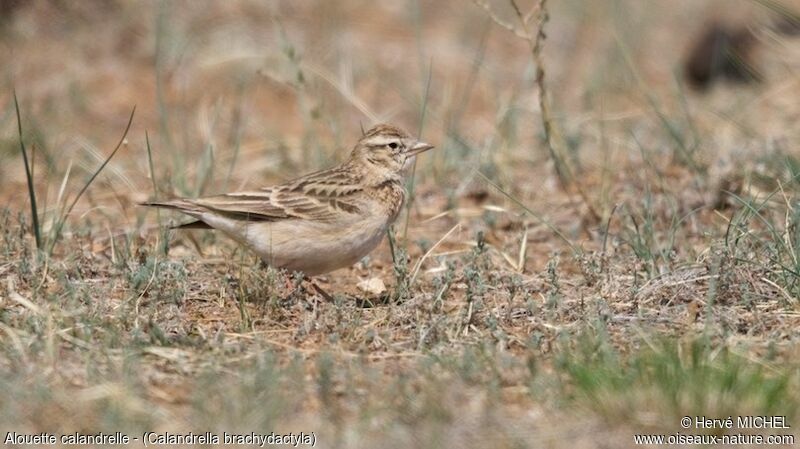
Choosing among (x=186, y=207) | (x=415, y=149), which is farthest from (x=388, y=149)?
(x=186, y=207)

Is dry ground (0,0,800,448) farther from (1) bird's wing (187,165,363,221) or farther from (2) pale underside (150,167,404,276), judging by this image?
(1) bird's wing (187,165,363,221)

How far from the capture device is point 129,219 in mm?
8414

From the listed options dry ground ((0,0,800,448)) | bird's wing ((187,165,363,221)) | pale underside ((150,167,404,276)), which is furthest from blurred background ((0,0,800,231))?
pale underside ((150,167,404,276))

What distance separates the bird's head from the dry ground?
27cm

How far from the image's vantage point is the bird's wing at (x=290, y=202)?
686 centimetres

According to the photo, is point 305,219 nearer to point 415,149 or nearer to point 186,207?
point 186,207

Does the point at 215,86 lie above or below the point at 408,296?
above

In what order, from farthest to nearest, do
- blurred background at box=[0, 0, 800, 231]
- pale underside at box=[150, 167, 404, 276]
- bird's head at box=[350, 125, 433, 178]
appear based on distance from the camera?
blurred background at box=[0, 0, 800, 231]
bird's head at box=[350, 125, 433, 178]
pale underside at box=[150, 167, 404, 276]

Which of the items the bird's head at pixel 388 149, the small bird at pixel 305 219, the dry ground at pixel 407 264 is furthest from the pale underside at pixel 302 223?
the bird's head at pixel 388 149

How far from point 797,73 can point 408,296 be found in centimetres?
593

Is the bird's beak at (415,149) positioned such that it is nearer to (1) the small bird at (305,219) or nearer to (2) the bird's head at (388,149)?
(2) the bird's head at (388,149)

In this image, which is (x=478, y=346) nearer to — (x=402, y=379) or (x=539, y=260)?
(x=402, y=379)

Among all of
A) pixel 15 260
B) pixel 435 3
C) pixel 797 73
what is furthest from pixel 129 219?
pixel 435 3

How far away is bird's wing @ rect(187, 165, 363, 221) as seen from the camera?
270 inches
